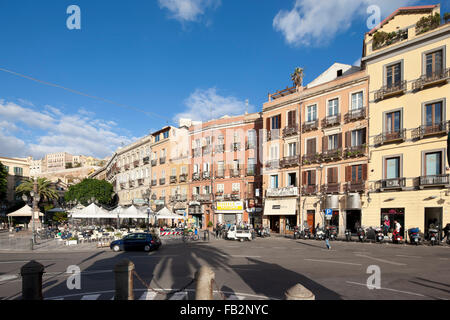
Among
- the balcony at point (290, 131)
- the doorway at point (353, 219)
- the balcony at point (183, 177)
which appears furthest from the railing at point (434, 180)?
the balcony at point (183, 177)

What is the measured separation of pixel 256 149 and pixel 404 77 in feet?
59.4

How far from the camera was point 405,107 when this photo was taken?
25734 mm

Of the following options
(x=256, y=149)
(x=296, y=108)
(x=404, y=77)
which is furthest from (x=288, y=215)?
(x=404, y=77)

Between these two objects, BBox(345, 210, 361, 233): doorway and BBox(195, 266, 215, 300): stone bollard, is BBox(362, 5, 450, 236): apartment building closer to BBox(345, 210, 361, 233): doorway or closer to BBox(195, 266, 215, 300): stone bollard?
BBox(345, 210, 361, 233): doorway

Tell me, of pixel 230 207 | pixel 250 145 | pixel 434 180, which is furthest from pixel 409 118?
pixel 230 207

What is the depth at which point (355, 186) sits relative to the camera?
2792cm

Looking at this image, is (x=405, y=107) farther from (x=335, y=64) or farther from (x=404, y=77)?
(x=335, y=64)

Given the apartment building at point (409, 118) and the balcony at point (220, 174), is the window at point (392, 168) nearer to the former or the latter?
the apartment building at point (409, 118)

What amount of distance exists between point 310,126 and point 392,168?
9.21 metres

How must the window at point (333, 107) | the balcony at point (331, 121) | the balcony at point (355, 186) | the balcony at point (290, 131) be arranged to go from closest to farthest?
the balcony at point (355, 186) → the balcony at point (331, 121) → the window at point (333, 107) → the balcony at point (290, 131)

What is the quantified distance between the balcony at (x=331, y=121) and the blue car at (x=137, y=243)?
66.8 feet

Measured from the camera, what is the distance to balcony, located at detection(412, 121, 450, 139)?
23.4 meters

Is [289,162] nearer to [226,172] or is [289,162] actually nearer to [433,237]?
[226,172]

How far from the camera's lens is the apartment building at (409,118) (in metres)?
23.7
